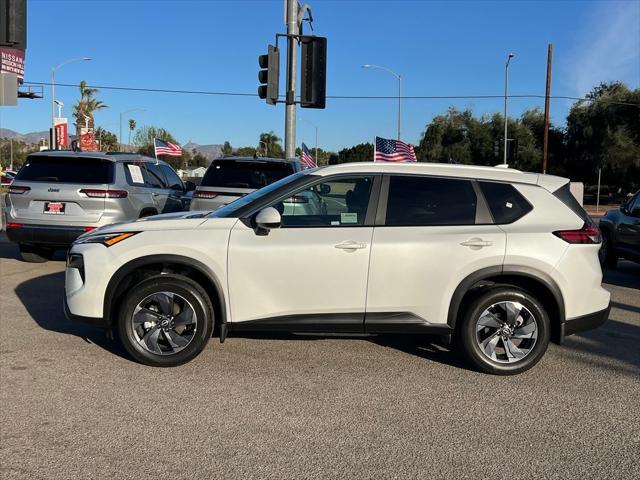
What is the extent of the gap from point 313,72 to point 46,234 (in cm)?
555

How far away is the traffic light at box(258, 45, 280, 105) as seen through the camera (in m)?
11.3

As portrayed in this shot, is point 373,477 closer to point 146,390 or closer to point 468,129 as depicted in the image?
point 146,390

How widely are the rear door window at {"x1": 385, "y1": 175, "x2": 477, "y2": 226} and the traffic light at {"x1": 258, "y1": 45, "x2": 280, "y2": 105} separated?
23.4 feet

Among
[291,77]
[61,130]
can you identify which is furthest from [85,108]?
[291,77]

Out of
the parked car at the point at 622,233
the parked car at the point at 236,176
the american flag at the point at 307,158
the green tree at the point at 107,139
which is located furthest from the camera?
the green tree at the point at 107,139

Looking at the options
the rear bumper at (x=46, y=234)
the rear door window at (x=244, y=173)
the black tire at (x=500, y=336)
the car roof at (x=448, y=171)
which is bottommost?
the black tire at (x=500, y=336)

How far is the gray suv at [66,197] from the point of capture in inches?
340

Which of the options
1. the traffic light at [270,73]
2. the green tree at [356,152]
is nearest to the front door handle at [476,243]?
the traffic light at [270,73]

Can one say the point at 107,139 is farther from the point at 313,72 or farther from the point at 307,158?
the point at 313,72

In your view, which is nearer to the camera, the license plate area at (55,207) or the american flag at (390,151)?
the license plate area at (55,207)

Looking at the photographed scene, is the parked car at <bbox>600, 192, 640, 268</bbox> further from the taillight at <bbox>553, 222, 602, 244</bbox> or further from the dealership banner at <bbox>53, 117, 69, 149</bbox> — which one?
the dealership banner at <bbox>53, 117, 69, 149</bbox>

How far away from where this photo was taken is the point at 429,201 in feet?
15.9

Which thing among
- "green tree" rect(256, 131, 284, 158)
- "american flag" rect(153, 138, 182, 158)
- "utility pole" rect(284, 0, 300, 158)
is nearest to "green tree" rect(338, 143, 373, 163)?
"green tree" rect(256, 131, 284, 158)

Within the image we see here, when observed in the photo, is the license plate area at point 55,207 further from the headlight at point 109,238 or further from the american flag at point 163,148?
the american flag at point 163,148
